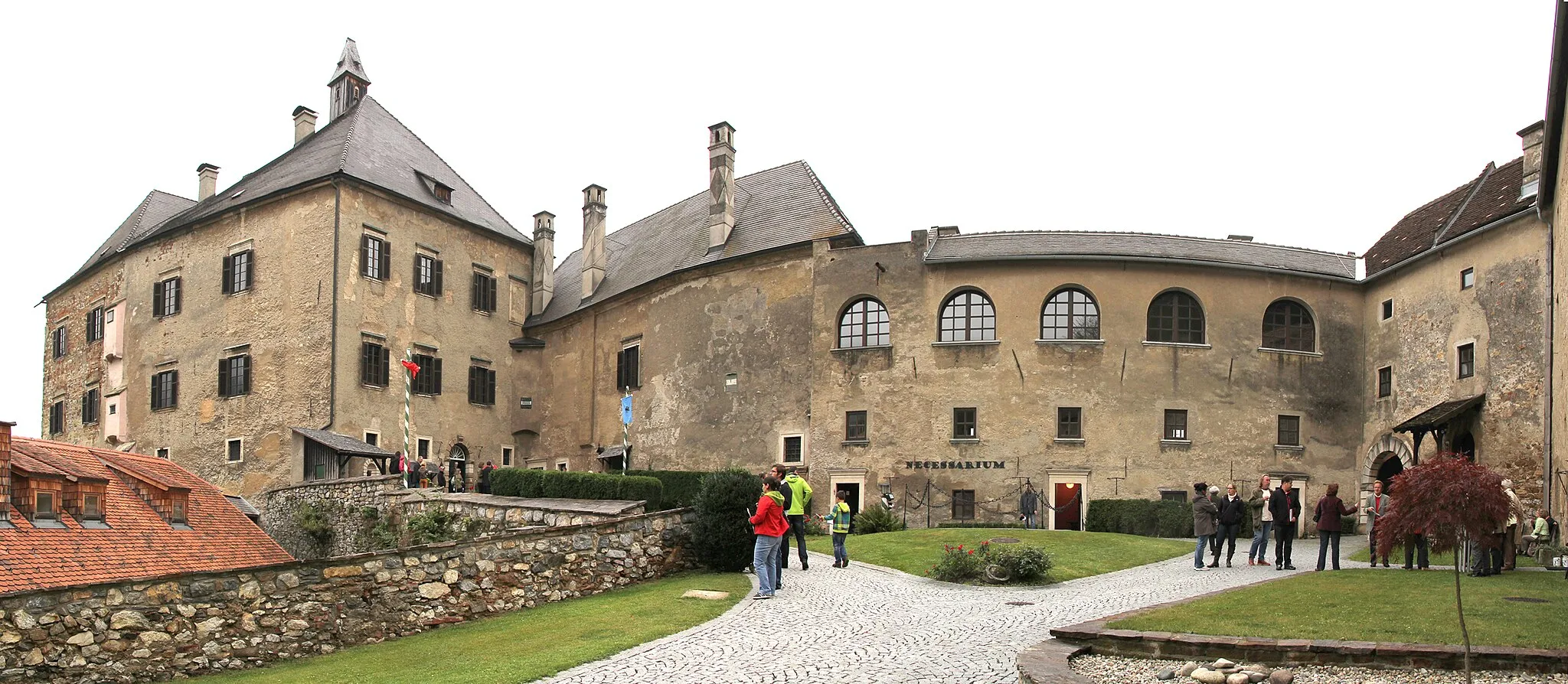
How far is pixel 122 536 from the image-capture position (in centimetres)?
2167

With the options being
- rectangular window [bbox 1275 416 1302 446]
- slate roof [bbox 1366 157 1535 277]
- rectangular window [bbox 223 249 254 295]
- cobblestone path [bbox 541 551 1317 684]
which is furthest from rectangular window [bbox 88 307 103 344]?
slate roof [bbox 1366 157 1535 277]

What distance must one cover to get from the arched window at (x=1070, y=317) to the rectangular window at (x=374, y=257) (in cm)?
2183

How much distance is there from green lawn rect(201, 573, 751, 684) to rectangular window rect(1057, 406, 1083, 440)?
19.6 m

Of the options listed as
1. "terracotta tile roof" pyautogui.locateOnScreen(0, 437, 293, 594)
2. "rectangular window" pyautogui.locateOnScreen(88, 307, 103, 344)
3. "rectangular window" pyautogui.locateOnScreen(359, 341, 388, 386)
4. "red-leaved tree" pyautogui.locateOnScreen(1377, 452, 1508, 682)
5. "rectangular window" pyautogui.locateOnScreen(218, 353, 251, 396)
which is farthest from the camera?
"rectangular window" pyautogui.locateOnScreen(88, 307, 103, 344)

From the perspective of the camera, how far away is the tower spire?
168 ft

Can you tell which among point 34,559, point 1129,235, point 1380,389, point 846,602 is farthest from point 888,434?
point 34,559

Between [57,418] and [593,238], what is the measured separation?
971 inches

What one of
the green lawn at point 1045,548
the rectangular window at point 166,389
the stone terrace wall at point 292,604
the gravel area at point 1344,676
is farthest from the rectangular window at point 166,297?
the gravel area at point 1344,676

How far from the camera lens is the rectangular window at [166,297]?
44406 mm

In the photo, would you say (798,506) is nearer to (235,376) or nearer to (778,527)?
(778,527)

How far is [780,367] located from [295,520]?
49.5ft

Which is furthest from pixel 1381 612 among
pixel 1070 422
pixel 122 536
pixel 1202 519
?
pixel 1070 422

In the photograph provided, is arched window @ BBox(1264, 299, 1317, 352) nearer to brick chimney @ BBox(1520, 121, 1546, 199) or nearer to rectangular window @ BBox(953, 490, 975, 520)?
brick chimney @ BBox(1520, 121, 1546, 199)

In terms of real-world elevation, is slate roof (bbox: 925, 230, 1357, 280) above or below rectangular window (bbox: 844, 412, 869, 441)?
above
